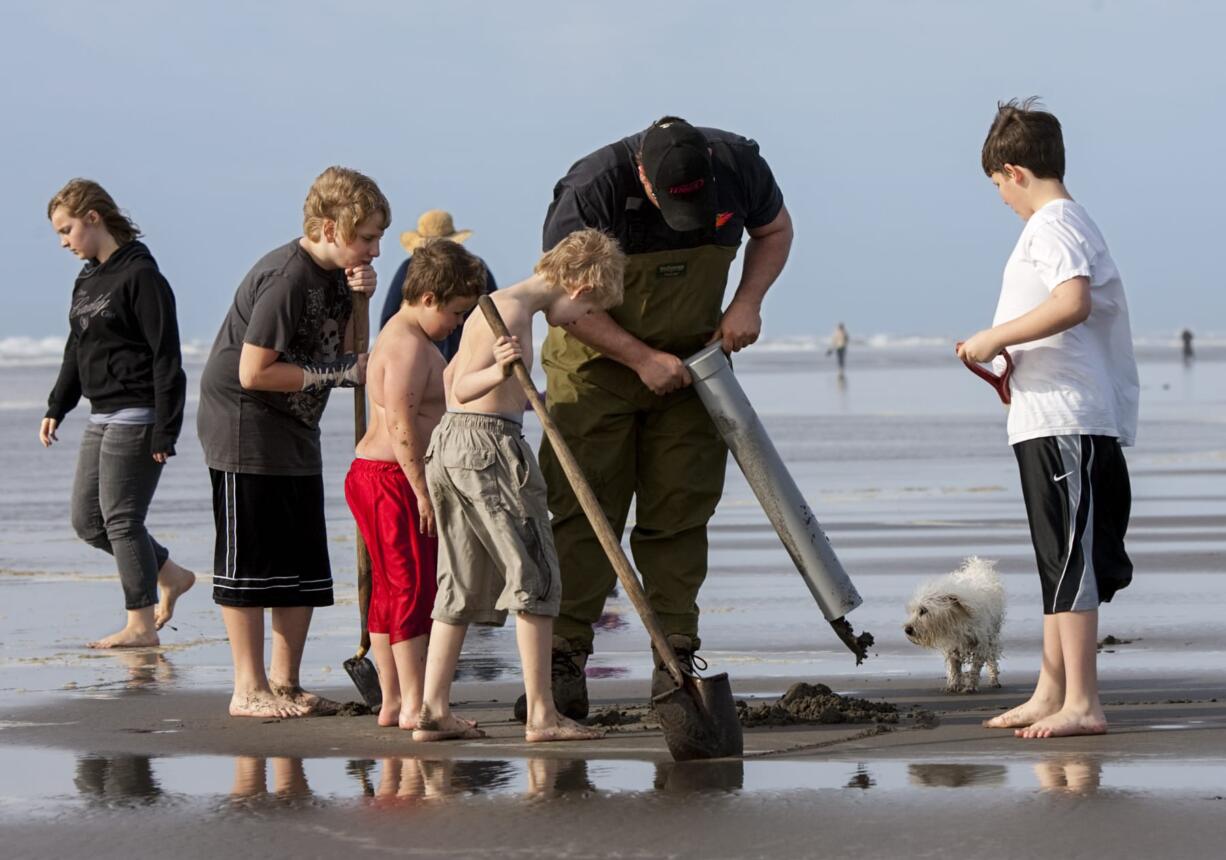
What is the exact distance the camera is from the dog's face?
21.0 ft

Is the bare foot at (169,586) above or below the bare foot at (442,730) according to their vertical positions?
above

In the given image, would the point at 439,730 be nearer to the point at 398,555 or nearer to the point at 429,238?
the point at 398,555

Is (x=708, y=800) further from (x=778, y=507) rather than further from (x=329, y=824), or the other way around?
(x=778, y=507)

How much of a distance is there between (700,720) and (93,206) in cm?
376

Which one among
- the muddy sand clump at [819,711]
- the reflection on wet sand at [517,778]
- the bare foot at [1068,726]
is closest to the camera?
the reflection on wet sand at [517,778]

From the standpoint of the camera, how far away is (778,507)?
6.14 meters

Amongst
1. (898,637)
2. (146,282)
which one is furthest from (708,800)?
(146,282)

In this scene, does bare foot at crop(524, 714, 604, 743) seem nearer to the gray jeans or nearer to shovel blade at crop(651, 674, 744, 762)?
shovel blade at crop(651, 674, 744, 762)

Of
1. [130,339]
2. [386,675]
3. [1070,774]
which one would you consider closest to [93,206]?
[130,339]

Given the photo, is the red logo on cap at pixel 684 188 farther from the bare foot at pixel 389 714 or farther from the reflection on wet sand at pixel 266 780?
the reflection on wet sand at pixel 266 780

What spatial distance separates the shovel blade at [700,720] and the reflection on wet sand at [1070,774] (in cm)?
84

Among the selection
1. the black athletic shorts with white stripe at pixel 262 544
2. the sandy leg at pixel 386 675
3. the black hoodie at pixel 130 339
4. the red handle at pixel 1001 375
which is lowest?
the sandy leg at pixel 386 675

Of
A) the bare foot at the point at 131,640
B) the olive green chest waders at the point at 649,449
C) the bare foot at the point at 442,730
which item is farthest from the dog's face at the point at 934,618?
the bare foot at the point at 131,640

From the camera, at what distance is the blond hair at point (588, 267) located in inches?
221
